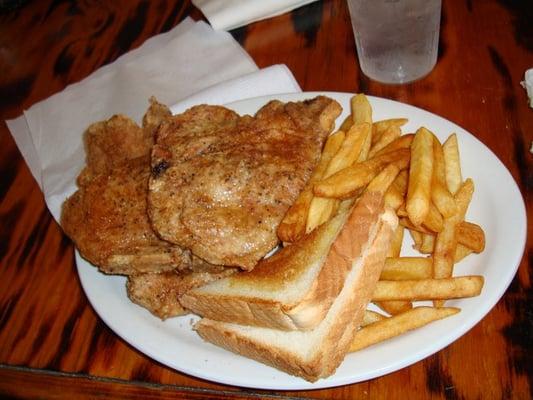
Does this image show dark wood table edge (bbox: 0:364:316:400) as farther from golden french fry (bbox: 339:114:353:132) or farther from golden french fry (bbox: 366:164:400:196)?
golden french fry (bbox: 339:114:353:132)

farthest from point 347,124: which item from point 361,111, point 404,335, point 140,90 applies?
point 140,90

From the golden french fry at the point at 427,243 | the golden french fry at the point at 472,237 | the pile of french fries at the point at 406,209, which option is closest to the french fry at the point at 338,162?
the pile of french fries at the point at 406,209

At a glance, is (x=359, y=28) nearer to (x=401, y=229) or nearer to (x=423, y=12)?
(x=423, y=12)

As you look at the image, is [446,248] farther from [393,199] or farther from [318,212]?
[318,212]

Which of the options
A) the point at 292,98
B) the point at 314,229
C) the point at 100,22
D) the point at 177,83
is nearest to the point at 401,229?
the point at 314,229

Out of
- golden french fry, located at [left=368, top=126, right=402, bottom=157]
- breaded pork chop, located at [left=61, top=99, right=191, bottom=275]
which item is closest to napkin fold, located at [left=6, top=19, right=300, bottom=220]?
breaded pork chop, located at [left=61, top=99, right=191, bottom=275]

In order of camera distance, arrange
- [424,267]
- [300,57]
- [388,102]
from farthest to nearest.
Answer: [300,57] → [388,102] → [424,267]
